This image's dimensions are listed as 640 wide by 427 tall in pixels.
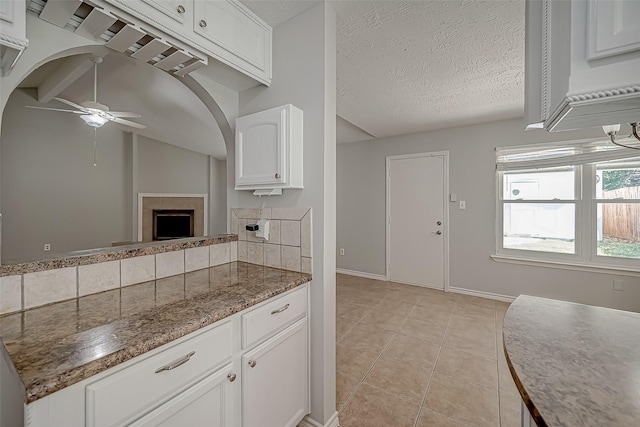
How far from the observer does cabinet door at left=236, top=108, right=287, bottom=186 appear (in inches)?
57.1

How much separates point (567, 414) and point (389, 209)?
3.86 metres

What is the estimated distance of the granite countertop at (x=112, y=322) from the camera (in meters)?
0.66

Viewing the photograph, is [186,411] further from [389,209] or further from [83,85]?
[83,85]

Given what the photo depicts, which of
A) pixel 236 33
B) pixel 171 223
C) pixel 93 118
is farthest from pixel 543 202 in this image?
pixel 171 223

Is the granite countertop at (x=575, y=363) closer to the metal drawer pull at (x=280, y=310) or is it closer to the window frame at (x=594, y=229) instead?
the metal drawer pull at (x=280, y=310)

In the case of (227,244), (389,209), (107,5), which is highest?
(107,5)

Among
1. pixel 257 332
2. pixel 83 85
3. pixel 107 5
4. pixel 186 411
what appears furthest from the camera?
pixel 83 85

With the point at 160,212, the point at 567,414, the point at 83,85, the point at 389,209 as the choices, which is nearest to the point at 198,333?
the point at 567,414

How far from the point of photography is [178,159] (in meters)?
6.29

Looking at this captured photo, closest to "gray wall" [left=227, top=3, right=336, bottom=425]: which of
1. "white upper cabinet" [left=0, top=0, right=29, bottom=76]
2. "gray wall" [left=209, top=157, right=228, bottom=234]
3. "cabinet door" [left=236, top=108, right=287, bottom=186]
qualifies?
"cabinet door" [left=236, top=108, right=287, bottom=186]

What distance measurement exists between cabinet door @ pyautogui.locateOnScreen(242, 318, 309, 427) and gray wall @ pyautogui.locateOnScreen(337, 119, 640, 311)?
10.1 ft

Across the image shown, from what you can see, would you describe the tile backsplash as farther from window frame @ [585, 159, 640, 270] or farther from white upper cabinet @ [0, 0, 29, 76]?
window frame @ [585, 159, 640, 270]

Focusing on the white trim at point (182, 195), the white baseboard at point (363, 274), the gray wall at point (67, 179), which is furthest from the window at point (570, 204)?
the gray wall at point (67, 179)

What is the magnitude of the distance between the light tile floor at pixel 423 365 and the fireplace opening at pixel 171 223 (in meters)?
4.67
